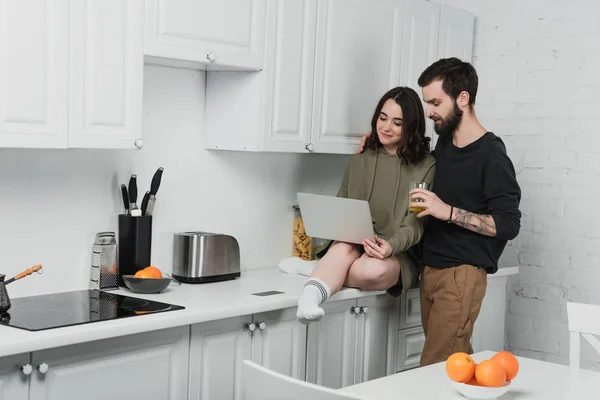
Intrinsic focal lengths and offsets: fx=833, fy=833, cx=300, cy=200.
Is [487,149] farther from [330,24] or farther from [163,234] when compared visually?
[163,234]

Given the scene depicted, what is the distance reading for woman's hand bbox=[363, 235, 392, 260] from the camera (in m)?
3.06

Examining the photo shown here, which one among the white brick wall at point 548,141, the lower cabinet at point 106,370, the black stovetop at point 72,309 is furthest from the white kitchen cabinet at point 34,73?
the white brick wall at point 548,141

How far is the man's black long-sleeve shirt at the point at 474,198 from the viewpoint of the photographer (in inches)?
120

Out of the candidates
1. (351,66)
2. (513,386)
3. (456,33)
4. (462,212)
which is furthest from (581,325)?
(456,33)

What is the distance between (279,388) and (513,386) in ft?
2.34

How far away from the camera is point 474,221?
305 cm

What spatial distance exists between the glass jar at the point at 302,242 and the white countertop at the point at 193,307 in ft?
0.51

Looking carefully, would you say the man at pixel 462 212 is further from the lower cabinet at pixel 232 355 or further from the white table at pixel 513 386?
the white table at pixel 513 386

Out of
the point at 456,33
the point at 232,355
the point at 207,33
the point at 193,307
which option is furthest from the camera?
the point at 456,33

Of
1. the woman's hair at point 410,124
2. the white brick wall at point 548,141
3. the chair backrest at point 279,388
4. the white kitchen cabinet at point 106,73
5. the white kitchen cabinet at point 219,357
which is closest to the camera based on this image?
the chair backrest at point 279,388

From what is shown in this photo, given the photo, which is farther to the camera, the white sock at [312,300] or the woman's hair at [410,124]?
the woman's hair at [410,124]

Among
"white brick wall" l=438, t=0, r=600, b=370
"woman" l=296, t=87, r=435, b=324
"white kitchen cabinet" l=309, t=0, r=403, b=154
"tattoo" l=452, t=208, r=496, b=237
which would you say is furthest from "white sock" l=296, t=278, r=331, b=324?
"white brick wall" l=438, t=0, r=600, b=370

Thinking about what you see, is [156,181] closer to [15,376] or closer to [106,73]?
[106,73]

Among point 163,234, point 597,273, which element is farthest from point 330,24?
point 597,273
